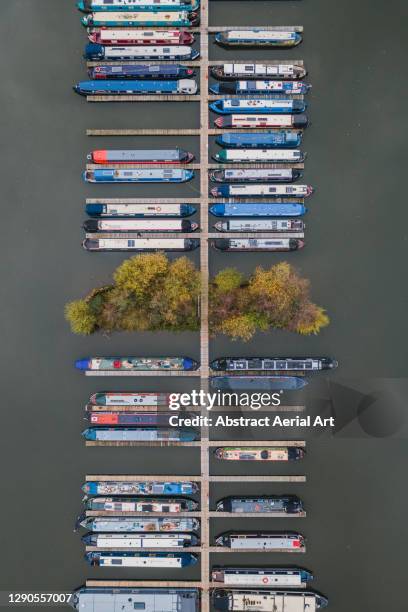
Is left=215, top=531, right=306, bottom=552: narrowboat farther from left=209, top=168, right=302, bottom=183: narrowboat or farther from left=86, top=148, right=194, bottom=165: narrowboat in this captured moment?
left=86, top=148, right=194, bottom=165: narrowboat

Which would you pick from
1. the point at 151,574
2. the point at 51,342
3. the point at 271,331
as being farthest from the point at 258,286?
the point at 151,574

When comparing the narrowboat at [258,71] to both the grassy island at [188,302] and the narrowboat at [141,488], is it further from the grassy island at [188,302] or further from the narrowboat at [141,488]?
the narrowboat at [141,488]

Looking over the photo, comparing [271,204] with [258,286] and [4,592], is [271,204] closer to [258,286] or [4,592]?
[258,286]

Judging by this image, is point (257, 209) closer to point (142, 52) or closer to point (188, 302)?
point (188, 302)

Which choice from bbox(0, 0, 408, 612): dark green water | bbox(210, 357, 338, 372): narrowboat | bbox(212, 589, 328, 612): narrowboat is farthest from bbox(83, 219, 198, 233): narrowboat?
bbox(212, 589, 328, 612): narrowboat

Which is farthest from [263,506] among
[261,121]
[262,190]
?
[261,121]

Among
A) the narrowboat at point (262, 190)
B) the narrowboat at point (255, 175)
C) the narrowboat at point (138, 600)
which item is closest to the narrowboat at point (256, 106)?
the narrowboat at point (255, 175)
